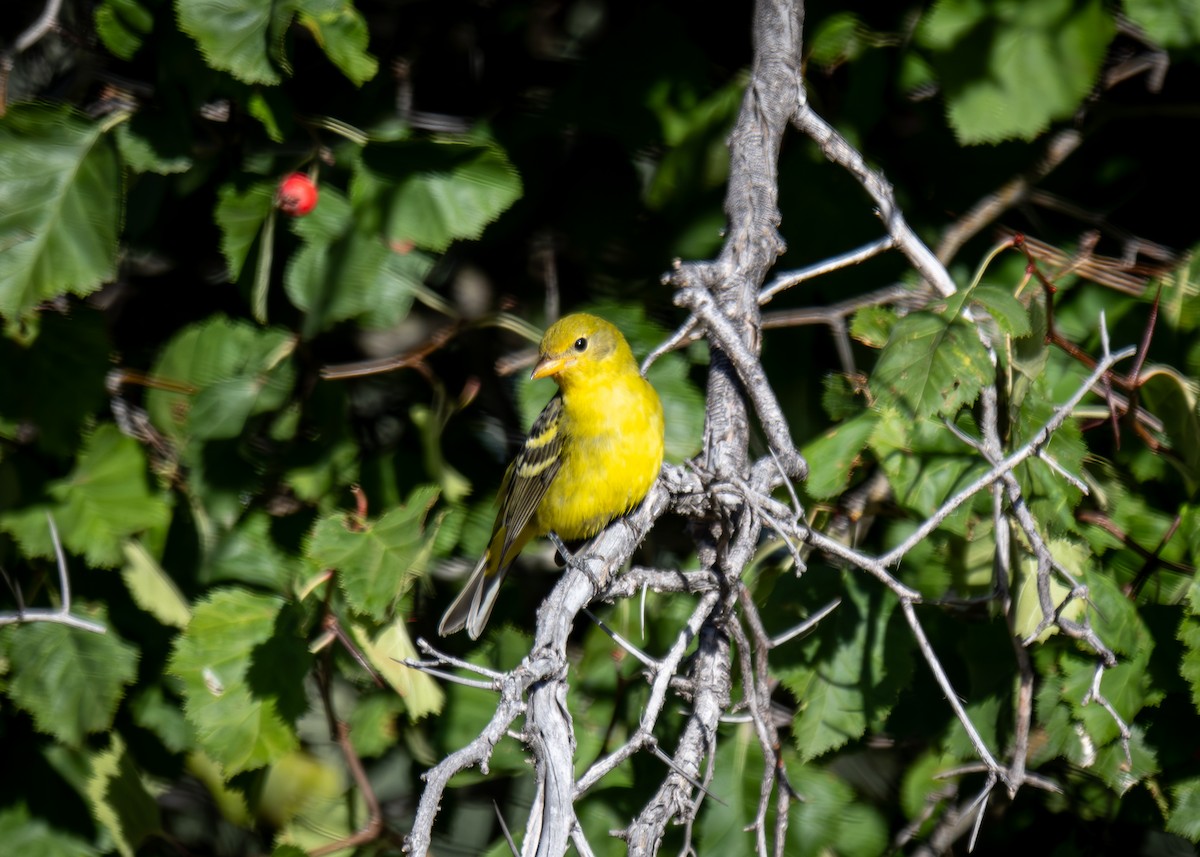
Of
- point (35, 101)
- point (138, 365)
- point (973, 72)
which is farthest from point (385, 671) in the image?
point (973, 72)

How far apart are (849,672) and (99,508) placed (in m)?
2.26

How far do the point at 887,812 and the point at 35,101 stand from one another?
3410mm

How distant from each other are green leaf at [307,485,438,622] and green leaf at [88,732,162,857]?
1.22 metres

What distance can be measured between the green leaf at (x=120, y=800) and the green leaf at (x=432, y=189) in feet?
6.59

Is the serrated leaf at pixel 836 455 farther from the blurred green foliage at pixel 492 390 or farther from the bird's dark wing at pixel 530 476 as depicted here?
the bird's dark wing at pixel 530 476

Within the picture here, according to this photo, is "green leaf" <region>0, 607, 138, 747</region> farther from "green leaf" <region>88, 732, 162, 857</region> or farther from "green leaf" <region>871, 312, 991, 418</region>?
"green leaf" <region>871, 312, 991, 418</region>

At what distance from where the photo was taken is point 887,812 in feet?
12.5

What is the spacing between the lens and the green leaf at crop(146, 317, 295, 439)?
350 cm

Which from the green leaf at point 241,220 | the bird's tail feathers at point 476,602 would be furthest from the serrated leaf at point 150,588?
the green leaf at point 241,220

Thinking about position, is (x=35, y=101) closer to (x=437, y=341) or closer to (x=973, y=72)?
(x=437, y=341)

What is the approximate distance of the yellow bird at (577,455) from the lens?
3.54 meters

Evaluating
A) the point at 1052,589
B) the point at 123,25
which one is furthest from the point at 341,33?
the point at 1052,589

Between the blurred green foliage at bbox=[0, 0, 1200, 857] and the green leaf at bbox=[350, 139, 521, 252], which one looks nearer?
the blurred green foliage at bbox=[0, 0, 1200, 857]

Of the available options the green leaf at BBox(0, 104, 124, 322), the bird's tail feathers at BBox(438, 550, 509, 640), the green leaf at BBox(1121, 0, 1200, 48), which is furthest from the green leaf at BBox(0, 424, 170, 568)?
the green leaf at BBox(1121, 0, 1200, 48)
